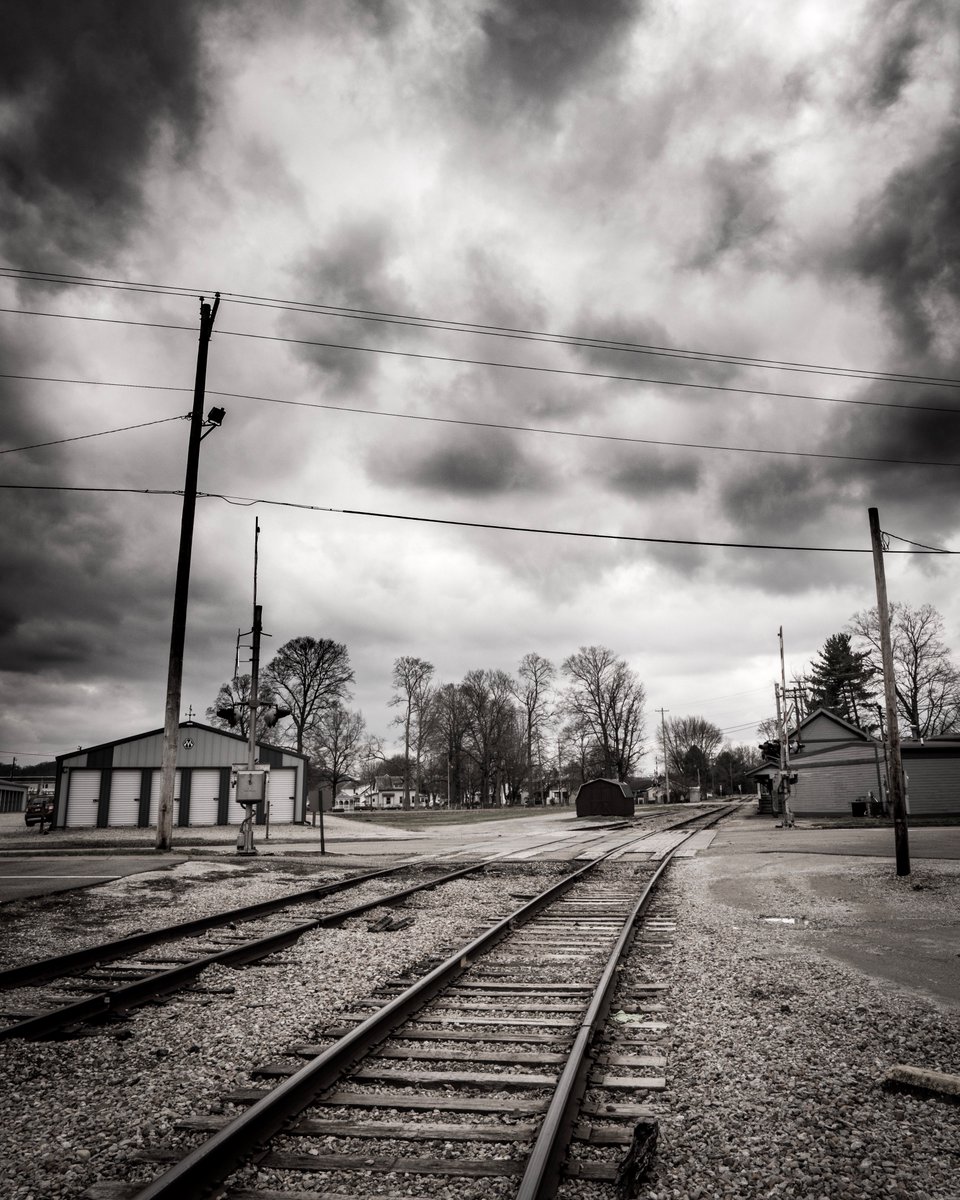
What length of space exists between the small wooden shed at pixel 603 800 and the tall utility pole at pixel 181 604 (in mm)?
40066

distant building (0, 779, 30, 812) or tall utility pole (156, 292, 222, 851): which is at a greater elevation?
tall utility pole (156, 292, 222, 851)

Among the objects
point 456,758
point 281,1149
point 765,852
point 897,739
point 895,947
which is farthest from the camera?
point 456,758

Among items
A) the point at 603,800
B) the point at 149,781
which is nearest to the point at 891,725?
the point at 149,781

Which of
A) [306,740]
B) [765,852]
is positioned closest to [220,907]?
[765,852]

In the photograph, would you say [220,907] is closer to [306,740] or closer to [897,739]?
[897,739]

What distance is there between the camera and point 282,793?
136 ft

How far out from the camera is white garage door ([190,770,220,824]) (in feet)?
132

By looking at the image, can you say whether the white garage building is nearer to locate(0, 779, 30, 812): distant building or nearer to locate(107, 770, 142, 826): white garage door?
locate(107, 770, 142, 826): white garage door

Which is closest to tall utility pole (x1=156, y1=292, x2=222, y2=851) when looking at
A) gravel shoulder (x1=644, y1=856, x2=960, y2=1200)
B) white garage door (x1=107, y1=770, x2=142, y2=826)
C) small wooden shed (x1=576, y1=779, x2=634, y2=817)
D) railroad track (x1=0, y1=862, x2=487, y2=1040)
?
railroad track (x1=0, y1=862, x2=487, y2=1040)

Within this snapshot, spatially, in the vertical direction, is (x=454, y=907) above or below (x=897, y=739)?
below

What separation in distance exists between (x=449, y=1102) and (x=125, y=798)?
40215 millimetres

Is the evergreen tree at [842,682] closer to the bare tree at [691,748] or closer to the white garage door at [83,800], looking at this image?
the bare tree at [691,748]

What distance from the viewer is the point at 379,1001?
21.4 feet

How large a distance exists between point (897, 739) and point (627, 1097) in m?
14.3
